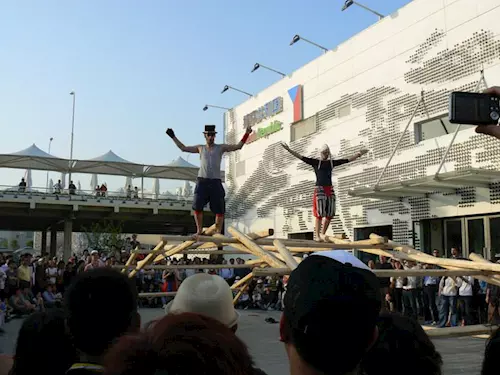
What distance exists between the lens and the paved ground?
688 cm

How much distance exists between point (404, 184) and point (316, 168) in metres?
5.26

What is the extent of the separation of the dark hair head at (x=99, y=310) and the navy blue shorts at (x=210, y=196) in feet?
21.2

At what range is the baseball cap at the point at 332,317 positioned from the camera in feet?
4.50

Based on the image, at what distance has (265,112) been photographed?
23688mm

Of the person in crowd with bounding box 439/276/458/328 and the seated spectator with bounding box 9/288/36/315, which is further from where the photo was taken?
the seated spectator with bounding box 9/288/36/315

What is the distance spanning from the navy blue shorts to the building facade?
619cm

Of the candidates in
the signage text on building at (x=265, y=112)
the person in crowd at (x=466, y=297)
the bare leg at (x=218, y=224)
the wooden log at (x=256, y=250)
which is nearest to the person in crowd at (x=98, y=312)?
the wooden log at (x=256, y=250)

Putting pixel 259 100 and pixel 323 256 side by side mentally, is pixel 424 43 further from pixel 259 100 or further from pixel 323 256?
pixel 323 256

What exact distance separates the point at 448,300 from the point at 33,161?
2689cm

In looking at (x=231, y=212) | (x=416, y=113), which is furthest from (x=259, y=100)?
(x=416, y=113)

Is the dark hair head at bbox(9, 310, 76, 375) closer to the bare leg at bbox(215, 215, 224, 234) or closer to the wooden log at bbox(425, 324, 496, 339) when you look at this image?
the wooden log at bbox(425, 324, 496, 339)

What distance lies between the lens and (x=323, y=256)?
61.4 inches

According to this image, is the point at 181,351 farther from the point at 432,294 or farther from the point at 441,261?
the point at 432,294

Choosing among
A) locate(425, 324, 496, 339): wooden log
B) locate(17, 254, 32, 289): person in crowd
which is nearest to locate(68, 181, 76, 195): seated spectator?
locate(17, 254, 32, 289): person in crowd
